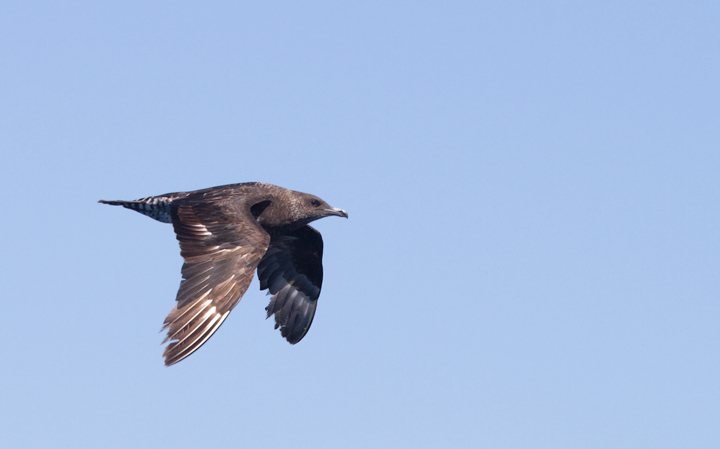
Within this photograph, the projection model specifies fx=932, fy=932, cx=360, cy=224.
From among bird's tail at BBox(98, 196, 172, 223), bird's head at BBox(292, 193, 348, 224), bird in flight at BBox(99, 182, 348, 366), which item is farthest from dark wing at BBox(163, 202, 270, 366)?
bird's head at BBox(292, 193, 348, 224)

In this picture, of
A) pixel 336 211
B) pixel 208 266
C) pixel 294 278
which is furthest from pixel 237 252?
pixel 294 278

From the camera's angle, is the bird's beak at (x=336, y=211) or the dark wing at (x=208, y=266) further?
the bird's beak at (x=336, y=211)

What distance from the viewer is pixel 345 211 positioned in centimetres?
1684

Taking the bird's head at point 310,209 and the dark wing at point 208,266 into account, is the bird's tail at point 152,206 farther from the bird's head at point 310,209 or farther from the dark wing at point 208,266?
the bird's head at point 310,209

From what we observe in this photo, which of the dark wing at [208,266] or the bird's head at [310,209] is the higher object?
the bird's head at [310,209]

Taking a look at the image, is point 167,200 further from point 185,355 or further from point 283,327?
point 185,355

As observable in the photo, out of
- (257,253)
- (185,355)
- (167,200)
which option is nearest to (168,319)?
(185,355)

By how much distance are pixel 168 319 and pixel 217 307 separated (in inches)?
27.9

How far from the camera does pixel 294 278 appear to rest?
18109 millimetres

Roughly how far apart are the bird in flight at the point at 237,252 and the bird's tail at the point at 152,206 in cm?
2

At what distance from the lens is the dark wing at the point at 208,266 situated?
1241 cm

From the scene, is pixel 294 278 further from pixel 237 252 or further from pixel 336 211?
pixel 237 252

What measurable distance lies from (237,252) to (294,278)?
4483 mm

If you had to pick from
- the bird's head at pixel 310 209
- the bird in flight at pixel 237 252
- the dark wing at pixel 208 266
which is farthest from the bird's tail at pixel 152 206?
the bird's head at pixel 310 209
